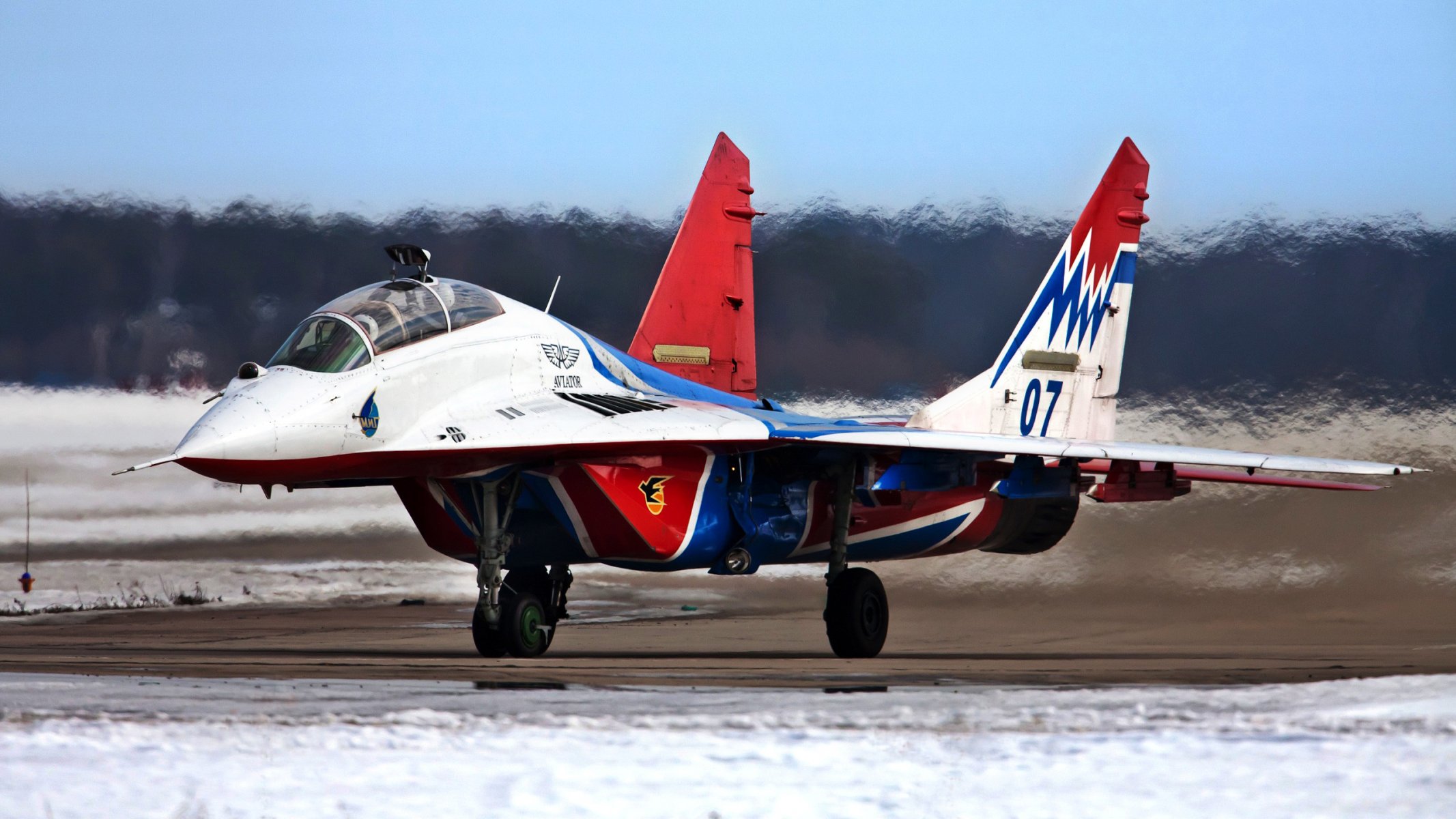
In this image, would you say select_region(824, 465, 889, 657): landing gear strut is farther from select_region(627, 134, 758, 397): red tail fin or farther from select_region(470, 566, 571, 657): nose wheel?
select_region(627, 134, 758, 397): red tail fin

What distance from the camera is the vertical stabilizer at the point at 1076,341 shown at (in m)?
15.1

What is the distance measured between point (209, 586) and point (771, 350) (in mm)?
7905

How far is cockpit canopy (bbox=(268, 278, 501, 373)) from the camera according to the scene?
33.3ft

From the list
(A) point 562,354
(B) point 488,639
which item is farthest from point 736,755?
(A) point 562,354

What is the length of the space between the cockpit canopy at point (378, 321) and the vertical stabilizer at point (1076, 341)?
562 cm

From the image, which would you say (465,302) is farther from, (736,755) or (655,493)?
(736,755)

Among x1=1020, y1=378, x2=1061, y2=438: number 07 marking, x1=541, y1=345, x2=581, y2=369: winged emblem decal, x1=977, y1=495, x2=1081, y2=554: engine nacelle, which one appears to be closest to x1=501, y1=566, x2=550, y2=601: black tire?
x1=541, y1=345, x2=581, y2=369: winged emblem decal

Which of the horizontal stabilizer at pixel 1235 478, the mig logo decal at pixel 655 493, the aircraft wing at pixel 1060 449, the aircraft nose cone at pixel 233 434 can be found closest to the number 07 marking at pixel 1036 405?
the horizontal stabilizer at pixel 1235 478

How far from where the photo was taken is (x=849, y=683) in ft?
25.6

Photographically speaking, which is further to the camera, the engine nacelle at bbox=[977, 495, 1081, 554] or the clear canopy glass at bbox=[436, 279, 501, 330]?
the engine nacelle at bbox=[977, 495, 1081, 554]

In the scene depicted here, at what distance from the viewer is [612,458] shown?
1119cm

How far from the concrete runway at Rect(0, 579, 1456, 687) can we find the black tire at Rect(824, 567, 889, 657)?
288 millimetres

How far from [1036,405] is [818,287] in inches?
182

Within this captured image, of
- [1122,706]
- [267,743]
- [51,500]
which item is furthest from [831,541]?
[51,500]
